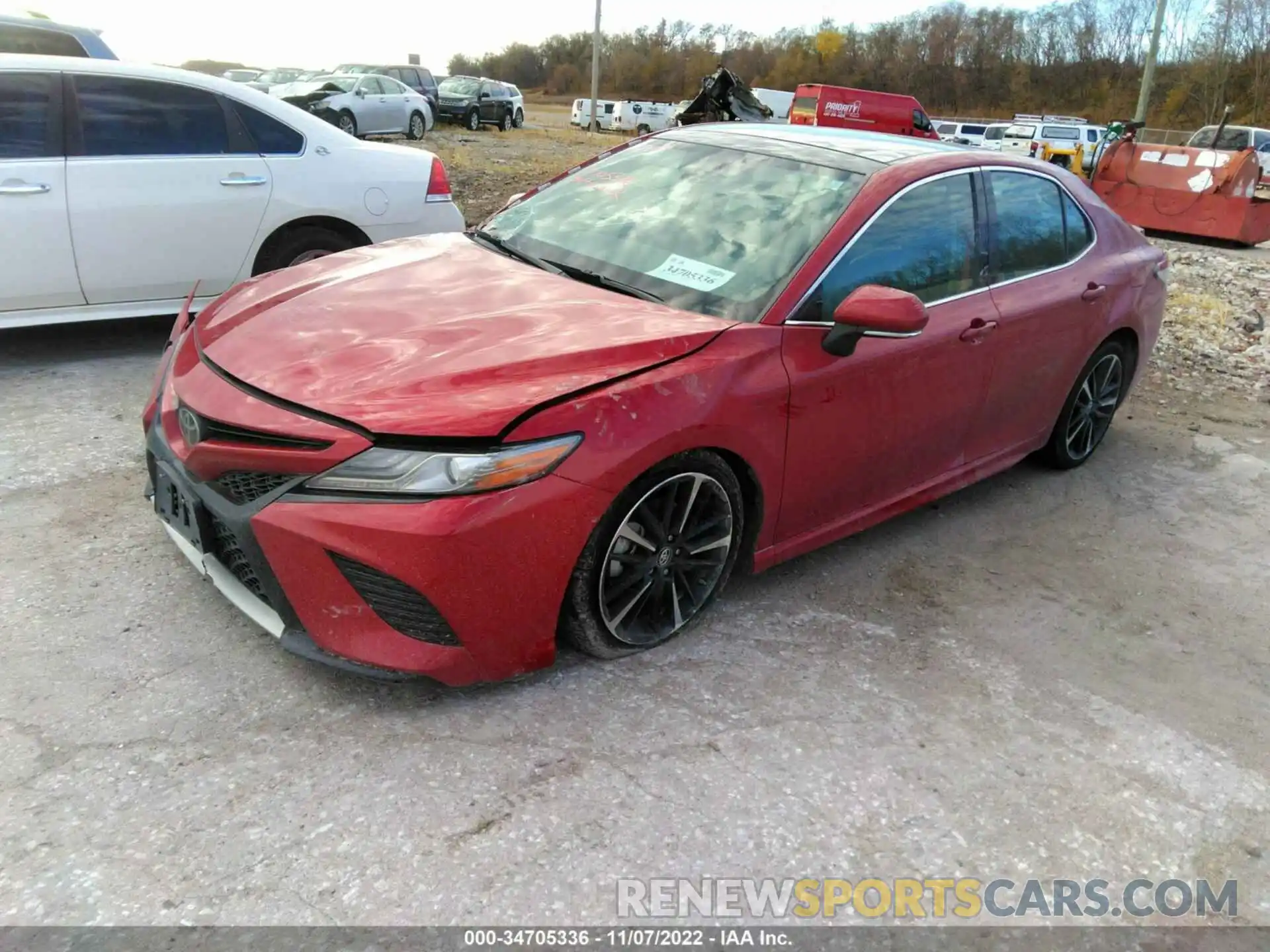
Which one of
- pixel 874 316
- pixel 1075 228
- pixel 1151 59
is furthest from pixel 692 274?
pixel 1151 59

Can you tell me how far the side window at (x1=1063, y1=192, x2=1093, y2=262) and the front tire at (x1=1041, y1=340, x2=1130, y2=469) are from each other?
55cm

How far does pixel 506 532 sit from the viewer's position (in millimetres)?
2512

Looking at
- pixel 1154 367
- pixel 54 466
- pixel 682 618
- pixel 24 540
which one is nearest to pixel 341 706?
pixel 682 618

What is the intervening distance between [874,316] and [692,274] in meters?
0.65

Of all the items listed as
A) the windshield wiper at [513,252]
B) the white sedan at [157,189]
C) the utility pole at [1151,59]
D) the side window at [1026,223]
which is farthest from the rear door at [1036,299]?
the utility pole at [1151,59]

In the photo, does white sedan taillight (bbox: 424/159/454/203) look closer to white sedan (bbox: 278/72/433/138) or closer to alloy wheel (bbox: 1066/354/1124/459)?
alloy wheel (bbox: 1066/354/1124/459)

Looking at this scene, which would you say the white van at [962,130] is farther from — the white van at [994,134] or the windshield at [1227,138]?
the windshield at [1227,138]

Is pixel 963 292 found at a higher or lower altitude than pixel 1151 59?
lower

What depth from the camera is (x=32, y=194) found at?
4.79m

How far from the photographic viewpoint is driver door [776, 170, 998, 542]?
325cm

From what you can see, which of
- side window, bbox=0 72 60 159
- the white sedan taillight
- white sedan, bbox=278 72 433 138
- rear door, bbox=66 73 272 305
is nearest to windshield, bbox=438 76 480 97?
white sedan, bbox=278 72 433 138

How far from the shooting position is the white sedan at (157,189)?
15.9 ft

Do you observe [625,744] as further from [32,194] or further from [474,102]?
[474,102]

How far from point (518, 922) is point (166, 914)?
736 mm
